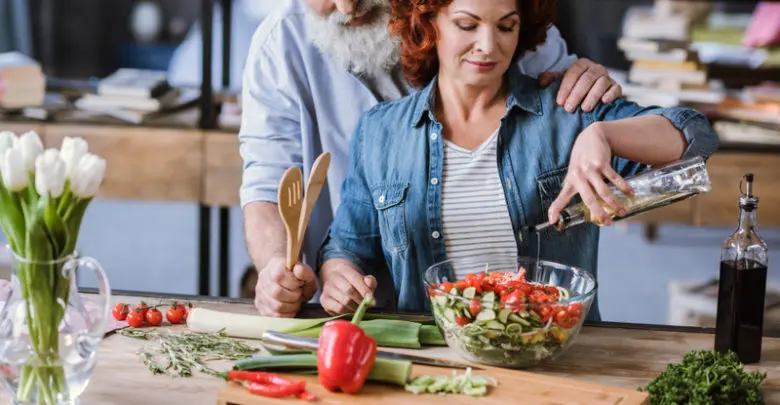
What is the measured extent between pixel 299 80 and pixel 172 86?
168 centimetres

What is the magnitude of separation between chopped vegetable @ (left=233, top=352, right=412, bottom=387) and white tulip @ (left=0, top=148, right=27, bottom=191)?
420 millimetres

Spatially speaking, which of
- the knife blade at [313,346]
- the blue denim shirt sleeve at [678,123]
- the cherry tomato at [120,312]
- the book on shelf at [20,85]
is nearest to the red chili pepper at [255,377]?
the knife blade at [313,346]

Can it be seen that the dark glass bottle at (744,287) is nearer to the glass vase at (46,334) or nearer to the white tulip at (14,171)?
the glass vase at (46,334)

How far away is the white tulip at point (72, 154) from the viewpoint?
143cm

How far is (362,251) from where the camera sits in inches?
85.2

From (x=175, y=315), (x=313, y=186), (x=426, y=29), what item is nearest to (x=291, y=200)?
(x=313, y=186)

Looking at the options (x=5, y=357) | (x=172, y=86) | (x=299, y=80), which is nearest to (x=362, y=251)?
(x=299, y=80)

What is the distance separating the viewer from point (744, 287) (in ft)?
5.58

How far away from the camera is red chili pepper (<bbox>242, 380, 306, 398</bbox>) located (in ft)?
4.92

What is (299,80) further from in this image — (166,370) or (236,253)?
(236,253)

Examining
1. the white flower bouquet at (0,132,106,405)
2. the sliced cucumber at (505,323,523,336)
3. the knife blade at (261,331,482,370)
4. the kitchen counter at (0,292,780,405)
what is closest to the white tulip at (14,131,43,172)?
the white flower bouquet at (0,132,106,405)

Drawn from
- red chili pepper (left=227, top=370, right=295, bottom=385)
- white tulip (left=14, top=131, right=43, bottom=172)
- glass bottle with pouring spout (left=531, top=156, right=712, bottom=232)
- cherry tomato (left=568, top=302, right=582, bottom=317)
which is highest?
white tulip (left=14, top=131, right=43, bottom=172)

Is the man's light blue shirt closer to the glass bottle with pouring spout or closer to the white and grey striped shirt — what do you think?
the white and grey striped shirt

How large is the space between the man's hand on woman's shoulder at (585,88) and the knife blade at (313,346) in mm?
708
